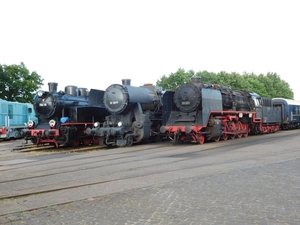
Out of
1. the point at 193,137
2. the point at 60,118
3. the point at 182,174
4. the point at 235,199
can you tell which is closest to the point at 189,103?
the point at 193,137

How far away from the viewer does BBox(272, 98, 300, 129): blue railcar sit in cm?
3256

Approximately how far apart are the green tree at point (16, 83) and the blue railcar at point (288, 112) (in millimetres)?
34619

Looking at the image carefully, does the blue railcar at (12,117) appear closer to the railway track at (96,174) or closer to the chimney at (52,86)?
the chimney at (52,86)

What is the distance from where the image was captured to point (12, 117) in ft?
89.4

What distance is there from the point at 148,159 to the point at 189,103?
22.8ft

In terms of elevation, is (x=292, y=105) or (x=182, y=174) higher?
(x=292, y=105)

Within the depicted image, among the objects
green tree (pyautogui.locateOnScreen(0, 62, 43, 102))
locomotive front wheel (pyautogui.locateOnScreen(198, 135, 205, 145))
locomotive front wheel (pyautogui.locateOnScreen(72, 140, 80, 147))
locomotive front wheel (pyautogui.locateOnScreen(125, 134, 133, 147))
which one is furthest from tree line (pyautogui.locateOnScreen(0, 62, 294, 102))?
locomotive front wheel (pyautogui.locateOnScreen(72, 140, 80, 147))

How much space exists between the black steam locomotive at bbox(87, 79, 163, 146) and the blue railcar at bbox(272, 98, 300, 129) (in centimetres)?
1780

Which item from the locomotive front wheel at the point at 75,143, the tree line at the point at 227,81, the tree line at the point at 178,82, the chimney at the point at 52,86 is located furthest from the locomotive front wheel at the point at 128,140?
the tree line at the point at 227,81

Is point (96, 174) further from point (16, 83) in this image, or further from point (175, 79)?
point (175, 79)

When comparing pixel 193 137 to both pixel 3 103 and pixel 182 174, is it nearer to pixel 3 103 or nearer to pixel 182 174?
pixel 182 174

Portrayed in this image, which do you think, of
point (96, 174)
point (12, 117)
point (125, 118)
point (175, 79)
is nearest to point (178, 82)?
point (175, 79)

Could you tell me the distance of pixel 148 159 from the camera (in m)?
12.7

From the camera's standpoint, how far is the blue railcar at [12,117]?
84.9 feet
